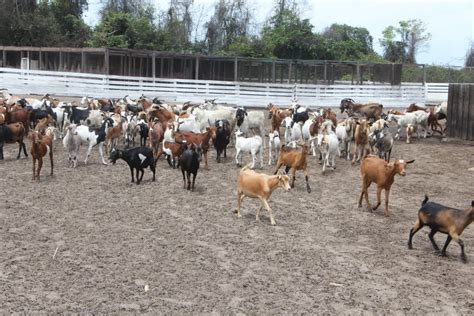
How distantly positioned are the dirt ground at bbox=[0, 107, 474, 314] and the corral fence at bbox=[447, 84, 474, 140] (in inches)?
370

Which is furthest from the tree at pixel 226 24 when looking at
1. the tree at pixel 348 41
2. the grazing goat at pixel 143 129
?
the grazing goat at pixel 143 129

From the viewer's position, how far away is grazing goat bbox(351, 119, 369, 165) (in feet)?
56.3

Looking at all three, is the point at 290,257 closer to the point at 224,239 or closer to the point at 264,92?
the point at 224,239

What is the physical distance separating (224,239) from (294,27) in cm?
3682

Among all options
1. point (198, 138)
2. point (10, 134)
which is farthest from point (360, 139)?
point (10, 134)

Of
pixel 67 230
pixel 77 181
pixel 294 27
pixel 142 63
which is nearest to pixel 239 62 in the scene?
pixel 142 63

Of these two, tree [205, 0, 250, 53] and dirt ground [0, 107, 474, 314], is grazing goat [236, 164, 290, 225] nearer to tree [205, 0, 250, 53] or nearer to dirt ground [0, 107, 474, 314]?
dirt ground [0, 107, 474, 314]

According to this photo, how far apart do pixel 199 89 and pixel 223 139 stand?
1724cm

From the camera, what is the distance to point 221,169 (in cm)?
1599

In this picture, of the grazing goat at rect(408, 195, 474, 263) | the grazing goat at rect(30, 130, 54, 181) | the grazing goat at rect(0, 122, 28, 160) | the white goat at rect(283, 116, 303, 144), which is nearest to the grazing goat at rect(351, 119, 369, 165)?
the white goat at rect(283, 116, 303, 144)

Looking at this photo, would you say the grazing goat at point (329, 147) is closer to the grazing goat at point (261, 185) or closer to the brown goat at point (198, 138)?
the brown goat at point (198, 138)

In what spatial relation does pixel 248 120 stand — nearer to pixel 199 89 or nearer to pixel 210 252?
pixel 210 252

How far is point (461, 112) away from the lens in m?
23.4

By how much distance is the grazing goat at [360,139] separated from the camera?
17.2m
